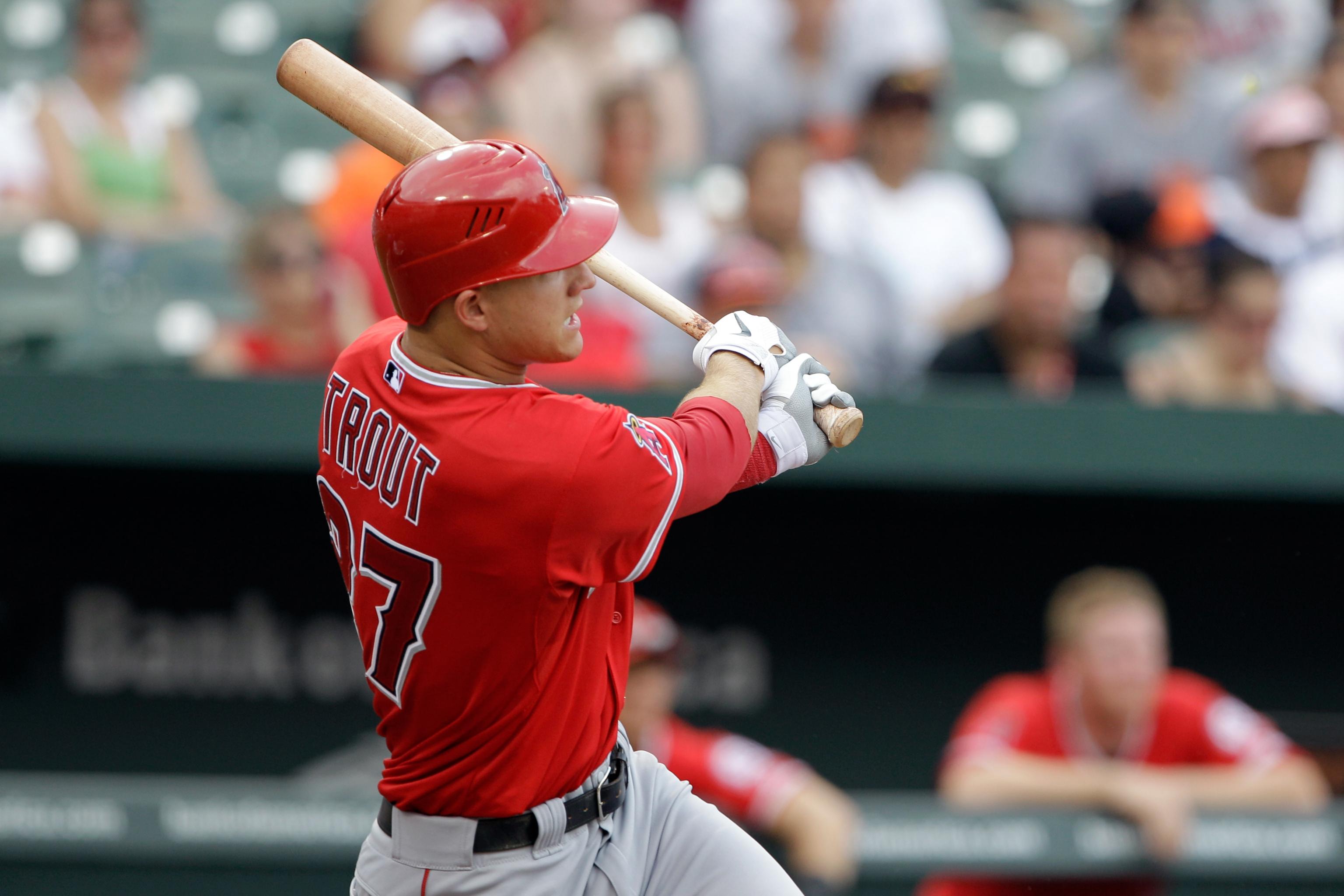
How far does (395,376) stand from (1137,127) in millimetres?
4605

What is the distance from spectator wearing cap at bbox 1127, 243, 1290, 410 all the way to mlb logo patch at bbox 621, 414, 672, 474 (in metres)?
3.17

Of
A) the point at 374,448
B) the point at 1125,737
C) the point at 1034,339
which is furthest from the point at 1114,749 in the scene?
the point at 374,448

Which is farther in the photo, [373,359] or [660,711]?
[660,711]

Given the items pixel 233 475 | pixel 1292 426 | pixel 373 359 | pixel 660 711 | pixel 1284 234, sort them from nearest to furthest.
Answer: pixel 373 359, pixel 660 711, pixel 1292 426, pixel 233 475, pixel 1284 234

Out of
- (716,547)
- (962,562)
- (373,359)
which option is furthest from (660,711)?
(373,359)

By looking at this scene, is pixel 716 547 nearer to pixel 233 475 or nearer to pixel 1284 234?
pixel 233 475

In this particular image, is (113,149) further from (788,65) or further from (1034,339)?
(1034,339)

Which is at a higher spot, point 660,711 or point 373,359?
point 373,359

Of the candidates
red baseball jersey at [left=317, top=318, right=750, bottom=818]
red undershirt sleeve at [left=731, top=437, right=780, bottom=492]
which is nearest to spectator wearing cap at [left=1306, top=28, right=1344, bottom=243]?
red undershirt sleeve at [left=731, top=437, right=780, bottom=492]

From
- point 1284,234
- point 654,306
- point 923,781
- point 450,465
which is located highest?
point 1284,234

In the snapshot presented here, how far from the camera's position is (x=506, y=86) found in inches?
226

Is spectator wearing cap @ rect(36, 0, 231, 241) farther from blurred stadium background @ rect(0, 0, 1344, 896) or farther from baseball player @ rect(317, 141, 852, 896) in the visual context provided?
baseball player @ rect(317, 141, 852, 896)

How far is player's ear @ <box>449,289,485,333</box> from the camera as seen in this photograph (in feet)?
6.98

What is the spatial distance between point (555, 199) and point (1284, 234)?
4.17 meters
